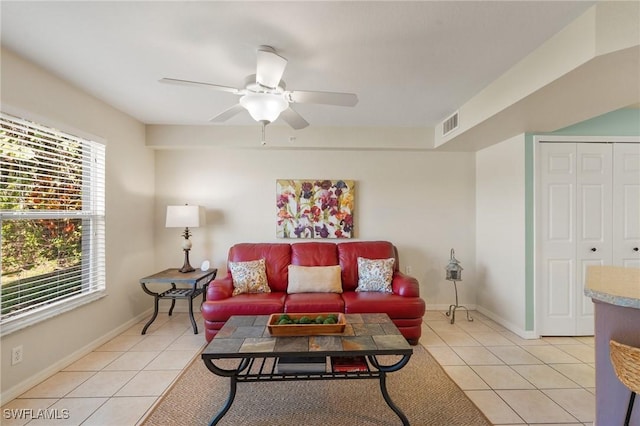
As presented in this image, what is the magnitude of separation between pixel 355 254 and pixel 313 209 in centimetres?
84

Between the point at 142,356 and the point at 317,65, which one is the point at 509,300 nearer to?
the point at 317,65

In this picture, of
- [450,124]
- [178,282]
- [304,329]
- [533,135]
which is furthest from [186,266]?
[533,135]

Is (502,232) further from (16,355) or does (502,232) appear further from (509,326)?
(16,355)

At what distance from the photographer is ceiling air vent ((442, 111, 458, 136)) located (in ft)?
10.9

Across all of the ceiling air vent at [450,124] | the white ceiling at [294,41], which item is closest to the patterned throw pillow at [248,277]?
the white ceiling at [294,41]

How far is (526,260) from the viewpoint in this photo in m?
3.18

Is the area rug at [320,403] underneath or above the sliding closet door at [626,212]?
underneath

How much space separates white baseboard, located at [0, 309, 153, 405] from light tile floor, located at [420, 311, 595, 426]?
10.7ft

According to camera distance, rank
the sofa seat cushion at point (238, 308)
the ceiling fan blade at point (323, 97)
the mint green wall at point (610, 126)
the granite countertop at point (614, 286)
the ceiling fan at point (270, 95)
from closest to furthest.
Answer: the granite countertop at point (614, 286) → the ceiling fan at point (270, 95) → the ceiling fan blade at point (323, 97) → the sofa seat cushion at point (238, 308) → the mint green wall at point (610, 126)

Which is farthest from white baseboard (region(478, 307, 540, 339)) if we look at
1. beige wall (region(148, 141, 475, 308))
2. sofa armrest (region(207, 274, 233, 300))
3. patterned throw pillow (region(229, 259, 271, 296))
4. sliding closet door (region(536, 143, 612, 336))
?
sofa armrest (region(207, 274, 233, 300))

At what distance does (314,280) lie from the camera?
11.1 feet

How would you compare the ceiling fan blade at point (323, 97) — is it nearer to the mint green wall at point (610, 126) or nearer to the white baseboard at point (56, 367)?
the mint green wall at point (610, 126)

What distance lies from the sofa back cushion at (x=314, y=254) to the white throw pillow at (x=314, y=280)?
19cm

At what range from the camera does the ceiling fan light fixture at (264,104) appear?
76.9 inches
